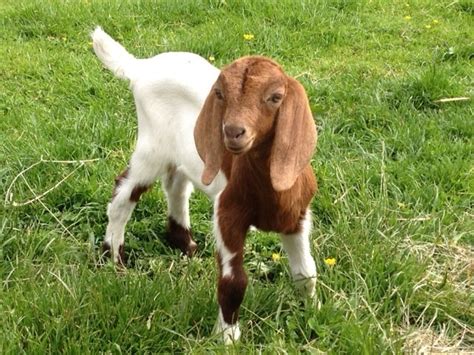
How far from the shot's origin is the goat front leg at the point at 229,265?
9.12 feet

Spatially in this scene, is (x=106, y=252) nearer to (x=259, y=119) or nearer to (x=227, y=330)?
(x=227, y=330)

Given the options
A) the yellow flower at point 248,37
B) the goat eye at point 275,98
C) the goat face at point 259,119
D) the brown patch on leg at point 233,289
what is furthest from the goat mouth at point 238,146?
the yellow flower at point 248,37

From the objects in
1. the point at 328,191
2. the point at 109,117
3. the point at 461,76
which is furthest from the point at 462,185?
the point at 109,117

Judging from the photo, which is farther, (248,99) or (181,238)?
(181,238)

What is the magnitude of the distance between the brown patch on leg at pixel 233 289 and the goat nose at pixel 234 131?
687 millimetres

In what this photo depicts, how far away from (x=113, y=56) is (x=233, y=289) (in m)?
1.56

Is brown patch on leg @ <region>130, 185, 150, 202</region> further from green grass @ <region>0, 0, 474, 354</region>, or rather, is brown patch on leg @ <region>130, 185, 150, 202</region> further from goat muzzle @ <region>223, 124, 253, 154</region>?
goat muzzle @ <region>223, 124, 253, 154</region>

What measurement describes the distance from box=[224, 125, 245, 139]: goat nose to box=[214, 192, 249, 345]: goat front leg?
545 mm

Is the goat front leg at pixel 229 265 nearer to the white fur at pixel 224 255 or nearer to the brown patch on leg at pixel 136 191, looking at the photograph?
the white fur at pixel 224 255

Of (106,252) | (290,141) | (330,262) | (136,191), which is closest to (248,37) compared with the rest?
(136,191)

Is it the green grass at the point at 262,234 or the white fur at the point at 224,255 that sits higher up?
the white fur at the point at 224,255

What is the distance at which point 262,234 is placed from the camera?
389 centimetres

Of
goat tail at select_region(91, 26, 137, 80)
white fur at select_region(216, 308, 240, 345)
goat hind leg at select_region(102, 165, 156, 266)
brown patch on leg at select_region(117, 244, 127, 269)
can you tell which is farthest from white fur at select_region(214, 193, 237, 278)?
goat tail at select_region(91, 26, 137, 80)

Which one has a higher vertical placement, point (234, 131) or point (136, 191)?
point (234, 131)
